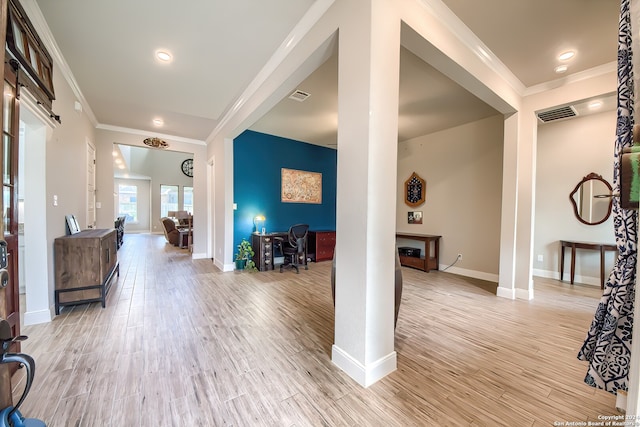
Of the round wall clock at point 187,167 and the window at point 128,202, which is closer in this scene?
the round wall clock at point 187,167

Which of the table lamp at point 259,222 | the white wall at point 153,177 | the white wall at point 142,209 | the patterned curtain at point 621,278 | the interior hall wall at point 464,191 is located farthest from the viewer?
the white wall at point 142,209

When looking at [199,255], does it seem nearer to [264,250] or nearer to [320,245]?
[264,250]

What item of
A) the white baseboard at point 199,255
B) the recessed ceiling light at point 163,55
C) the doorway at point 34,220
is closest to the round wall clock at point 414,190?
the recessed ceiling light at point 163,55

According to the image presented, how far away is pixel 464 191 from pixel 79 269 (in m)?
5.77

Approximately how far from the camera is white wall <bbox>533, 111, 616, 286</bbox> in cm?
355

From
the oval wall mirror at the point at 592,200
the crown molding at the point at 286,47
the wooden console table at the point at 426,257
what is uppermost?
the crown molding at the point at 286,47

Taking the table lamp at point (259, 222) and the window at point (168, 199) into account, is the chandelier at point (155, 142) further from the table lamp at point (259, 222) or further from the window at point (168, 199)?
the window at point (168, 199)

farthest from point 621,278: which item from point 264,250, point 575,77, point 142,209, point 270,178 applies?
point 142,209

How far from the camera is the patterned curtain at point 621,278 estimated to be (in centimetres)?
89

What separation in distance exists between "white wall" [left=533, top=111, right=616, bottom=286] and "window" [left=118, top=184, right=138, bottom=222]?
14.8 metres

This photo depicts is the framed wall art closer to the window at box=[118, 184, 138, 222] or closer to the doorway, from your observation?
the doorway

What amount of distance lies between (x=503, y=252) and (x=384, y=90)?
3069 millimetres

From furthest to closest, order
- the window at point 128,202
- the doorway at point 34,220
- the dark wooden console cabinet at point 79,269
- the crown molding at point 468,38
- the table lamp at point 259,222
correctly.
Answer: the window at point 128,202
the table lamp at point 259,222
the dark wooden console cabinet at point 79,269
the doorway at point 34,220
the crown molding at point 468,38

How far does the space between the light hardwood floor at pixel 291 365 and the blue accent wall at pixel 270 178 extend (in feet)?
7.05
